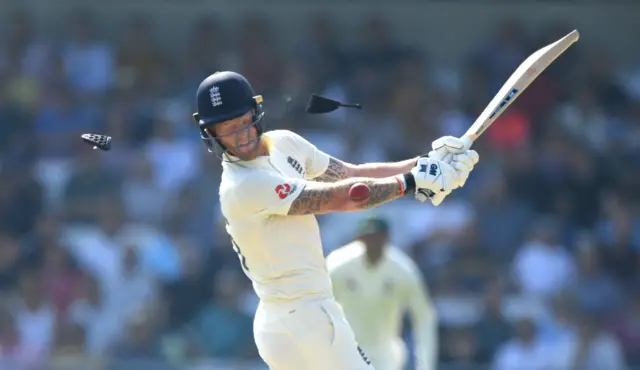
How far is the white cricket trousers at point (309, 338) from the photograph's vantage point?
4797 mm

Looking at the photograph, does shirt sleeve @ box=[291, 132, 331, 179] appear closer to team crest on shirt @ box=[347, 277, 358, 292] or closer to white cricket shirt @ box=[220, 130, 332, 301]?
white cricket shirt @ box=[220, 130, 332, 301]

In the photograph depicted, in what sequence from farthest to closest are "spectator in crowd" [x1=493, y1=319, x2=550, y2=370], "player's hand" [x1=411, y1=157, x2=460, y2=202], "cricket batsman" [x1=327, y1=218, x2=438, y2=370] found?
"spectator in crowd" [x1=493, y1=319, x2=550, y2=370], "cricket batsman" [x1=327, y1=218, x2=438, y2=370], "player's hand" [x1=411, y1=157, x2=460, y2=202]

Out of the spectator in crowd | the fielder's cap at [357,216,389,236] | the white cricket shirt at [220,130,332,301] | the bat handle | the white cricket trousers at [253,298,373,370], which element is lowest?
the spectator in crowd

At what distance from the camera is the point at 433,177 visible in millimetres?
4562

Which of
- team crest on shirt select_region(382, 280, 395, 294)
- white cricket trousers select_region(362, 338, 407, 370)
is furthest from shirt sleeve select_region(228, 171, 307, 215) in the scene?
team crest on shirt select_region(382, 280, 395, 294)

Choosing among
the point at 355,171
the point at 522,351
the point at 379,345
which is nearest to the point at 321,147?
the point at 522,351

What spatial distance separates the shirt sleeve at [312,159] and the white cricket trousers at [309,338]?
57cm

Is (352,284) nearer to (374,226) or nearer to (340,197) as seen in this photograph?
(374,226)

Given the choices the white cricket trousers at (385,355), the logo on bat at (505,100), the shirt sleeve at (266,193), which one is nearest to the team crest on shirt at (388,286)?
the white cricket trousers at (385,355)

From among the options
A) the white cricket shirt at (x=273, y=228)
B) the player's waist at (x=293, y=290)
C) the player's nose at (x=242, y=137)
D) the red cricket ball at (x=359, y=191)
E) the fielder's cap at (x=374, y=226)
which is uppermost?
the player's nose at (x=242, y=137)

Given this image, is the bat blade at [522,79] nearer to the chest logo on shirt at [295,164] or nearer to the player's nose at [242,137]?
the chest logo on shirt at [295,164]

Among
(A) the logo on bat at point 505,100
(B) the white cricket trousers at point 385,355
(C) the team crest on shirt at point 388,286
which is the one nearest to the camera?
(A) the logo on bat at point 505,100

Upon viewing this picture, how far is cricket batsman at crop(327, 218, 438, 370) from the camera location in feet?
23.3

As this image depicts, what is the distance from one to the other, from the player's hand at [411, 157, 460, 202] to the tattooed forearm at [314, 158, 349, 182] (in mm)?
635
